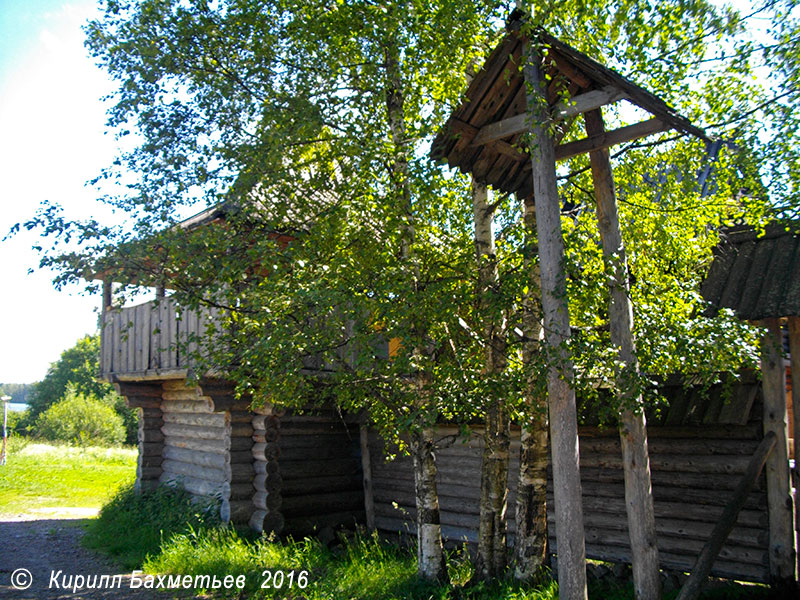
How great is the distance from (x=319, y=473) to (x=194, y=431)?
10.3ft

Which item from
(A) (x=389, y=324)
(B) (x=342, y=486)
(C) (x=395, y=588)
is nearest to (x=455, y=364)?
(A) (x=389, y=324)

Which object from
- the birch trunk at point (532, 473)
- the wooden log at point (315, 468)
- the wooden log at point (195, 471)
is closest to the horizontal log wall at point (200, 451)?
the wooden log at point (195, 471)

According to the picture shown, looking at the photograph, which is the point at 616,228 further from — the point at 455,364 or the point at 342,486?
the point at 342,486

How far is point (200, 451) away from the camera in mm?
13352

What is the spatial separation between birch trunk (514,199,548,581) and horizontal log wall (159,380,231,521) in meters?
5.95

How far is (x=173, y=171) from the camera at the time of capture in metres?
7.90

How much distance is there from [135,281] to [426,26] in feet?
14.7

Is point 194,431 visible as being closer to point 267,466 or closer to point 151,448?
point 151,448

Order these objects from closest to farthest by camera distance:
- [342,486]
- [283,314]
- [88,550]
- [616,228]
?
[616,228] < [283,314] < [88,550] < [342,486]

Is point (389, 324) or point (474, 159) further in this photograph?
point (474, 159)

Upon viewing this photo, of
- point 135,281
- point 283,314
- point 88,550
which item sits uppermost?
point 135,281

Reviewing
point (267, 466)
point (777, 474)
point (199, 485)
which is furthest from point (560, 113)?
point (199, 485)

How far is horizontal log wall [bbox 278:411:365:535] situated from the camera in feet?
39.1

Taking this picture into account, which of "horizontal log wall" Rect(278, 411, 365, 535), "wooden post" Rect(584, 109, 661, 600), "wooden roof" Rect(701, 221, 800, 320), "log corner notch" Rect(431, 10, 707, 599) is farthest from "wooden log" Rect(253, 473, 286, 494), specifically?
"wooden roof" Rect(701, 221, 800, 320)
